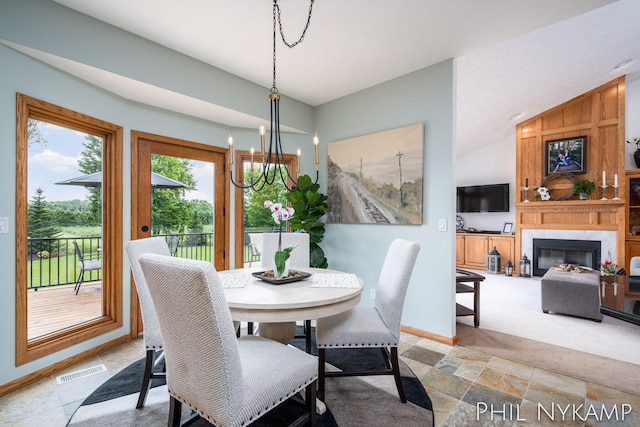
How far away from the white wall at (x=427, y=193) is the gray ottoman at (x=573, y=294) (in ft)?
5.46

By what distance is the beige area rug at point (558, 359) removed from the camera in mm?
2176

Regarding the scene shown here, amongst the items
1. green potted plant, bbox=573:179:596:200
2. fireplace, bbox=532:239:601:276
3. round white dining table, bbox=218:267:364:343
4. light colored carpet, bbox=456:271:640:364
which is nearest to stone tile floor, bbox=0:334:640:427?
light colored carpet, bbox=456:271:640:364

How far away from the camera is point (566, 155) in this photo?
5.50m

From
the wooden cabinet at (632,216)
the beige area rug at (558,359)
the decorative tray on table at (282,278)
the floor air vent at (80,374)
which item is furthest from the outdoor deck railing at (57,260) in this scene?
the wooden cabinet at (632,216)

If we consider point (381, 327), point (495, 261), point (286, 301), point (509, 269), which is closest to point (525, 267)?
point (509, 269)

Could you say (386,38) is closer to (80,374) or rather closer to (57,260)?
(57,260)

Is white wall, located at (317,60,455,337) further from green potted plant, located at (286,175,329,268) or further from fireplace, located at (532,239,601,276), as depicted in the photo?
fireplace, located at (532,239,601,276)

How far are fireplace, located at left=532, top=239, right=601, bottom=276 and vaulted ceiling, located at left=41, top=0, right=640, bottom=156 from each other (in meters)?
2.98

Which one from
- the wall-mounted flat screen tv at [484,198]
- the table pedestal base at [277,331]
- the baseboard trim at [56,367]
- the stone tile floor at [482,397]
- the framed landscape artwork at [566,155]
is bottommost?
the stone tile floor at [482,397]

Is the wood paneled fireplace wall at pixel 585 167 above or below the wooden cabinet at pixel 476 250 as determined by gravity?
above

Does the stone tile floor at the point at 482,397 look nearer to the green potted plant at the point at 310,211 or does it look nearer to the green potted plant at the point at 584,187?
the green potted plant at the point at 310,211

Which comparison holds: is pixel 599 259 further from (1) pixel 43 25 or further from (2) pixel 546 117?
(1) pixel 43 25

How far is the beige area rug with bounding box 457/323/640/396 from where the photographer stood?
2176 millimetres

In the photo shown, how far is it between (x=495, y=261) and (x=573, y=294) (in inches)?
109
